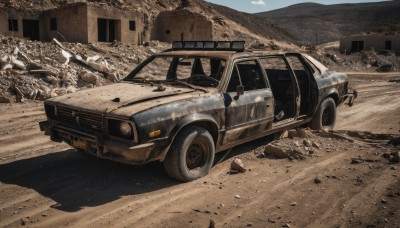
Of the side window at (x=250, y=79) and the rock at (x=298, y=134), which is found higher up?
the side window at (x=250, y=79)

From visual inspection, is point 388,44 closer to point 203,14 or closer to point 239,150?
point 203,14

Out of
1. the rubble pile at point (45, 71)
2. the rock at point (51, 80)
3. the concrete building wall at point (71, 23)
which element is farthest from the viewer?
the concrete building wall at point (71, 23)

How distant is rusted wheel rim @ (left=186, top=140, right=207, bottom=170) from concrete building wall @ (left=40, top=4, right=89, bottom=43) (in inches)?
783

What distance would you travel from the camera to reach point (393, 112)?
9688 millimetres

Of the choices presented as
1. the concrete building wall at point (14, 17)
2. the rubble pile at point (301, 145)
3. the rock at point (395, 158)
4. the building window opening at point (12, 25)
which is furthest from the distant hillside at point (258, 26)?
the rock at point (395, 158)

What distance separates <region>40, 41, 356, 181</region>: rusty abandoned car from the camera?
425 cm

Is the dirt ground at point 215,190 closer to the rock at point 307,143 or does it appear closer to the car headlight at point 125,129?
the rock at point 307,143

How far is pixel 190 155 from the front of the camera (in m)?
4.83

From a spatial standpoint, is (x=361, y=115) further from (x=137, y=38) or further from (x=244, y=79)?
(x=137, y=38)

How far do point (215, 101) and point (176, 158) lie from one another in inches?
35.9

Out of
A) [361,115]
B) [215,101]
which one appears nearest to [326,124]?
[361,115]

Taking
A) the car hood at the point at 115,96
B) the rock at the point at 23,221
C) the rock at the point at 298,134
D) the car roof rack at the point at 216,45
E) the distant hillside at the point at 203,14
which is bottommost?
the rock at the point at 23,221

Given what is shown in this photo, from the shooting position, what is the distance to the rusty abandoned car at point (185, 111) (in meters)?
4.25

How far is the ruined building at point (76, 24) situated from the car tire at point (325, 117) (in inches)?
733
